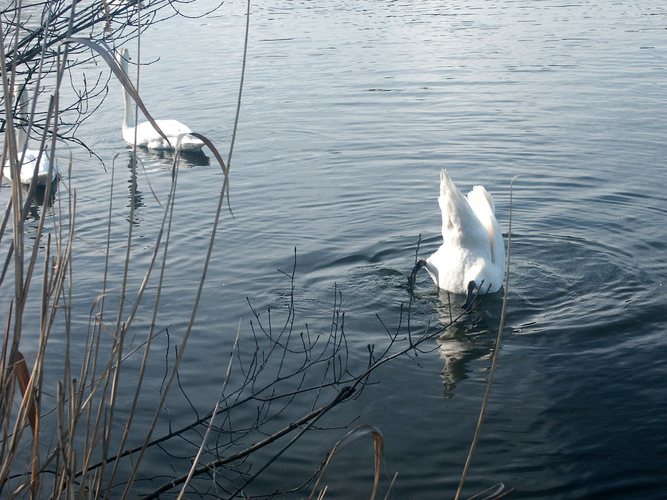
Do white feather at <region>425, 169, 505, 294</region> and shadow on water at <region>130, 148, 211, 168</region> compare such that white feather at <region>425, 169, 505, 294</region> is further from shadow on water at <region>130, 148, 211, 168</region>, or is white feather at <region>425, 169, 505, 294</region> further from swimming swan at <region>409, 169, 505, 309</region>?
shadow on water at <region>130, 148, 211, 168</region>

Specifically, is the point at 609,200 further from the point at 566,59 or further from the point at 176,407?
the point at 566,59

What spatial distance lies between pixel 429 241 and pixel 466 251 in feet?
4.61

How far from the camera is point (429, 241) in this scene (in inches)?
315

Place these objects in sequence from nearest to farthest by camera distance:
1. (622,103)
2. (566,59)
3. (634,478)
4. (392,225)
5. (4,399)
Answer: (4,399) < (634,478) < (392,225) < (622,103) < (566,59)

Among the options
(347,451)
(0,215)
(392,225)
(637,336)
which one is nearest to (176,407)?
(347,451)

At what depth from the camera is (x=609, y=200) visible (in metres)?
8.84

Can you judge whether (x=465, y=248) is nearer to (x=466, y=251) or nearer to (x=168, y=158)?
(x=466, y=251)

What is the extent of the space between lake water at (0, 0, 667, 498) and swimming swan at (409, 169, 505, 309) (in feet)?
0.67

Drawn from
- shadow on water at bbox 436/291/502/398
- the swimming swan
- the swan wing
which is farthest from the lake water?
the swan wing

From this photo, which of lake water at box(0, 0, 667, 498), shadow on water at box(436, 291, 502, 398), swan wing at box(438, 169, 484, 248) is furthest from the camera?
swan wing at box(438, 169, 484, 248)

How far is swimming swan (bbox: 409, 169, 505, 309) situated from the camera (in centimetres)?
629

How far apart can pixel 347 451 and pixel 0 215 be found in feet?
19.8

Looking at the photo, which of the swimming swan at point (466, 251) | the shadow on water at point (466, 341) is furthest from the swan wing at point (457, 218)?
the shadow on water at point (466, 341)

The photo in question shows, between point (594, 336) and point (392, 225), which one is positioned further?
point (392, 225)
